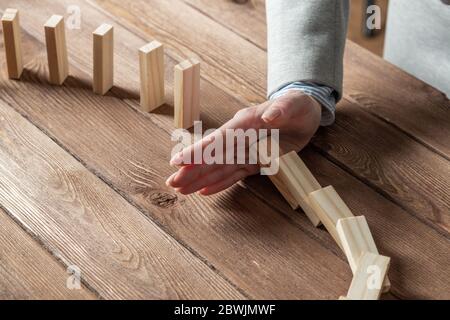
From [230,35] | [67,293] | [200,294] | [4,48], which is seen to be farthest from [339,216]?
[4,48]

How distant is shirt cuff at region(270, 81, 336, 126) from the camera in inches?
45.0

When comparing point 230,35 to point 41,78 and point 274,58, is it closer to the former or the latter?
point 274,58

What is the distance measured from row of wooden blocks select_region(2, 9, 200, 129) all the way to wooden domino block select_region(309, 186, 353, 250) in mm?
255

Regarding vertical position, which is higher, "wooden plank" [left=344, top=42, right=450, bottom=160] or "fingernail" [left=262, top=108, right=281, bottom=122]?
"fingernail" [left=262, top=108, right=281, bottom=122]

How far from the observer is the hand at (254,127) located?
104 cm

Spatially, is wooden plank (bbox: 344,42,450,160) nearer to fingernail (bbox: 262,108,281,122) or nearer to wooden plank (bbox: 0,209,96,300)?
fingernail (bbox: 262,108,281,122)

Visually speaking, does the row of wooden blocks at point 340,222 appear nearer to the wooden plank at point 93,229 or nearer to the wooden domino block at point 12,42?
the wooden plank at point 93,229

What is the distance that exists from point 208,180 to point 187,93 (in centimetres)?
16

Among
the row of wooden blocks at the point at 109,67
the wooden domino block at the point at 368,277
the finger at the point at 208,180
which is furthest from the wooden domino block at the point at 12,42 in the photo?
the wooden domino block at the point at 368,277

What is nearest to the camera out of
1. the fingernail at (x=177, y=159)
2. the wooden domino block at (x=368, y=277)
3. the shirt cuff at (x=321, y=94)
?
the wooden domino block at (x=368, y=277)

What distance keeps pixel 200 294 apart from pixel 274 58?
425 millimetres

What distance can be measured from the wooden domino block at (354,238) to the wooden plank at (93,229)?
154 millimetres

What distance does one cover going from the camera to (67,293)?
926 mm

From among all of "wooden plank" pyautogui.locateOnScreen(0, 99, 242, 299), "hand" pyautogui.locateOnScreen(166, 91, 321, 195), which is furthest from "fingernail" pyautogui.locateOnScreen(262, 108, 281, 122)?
"wooden plank" pyautogui.locateOnScreen(0, 99, 242, 299)
